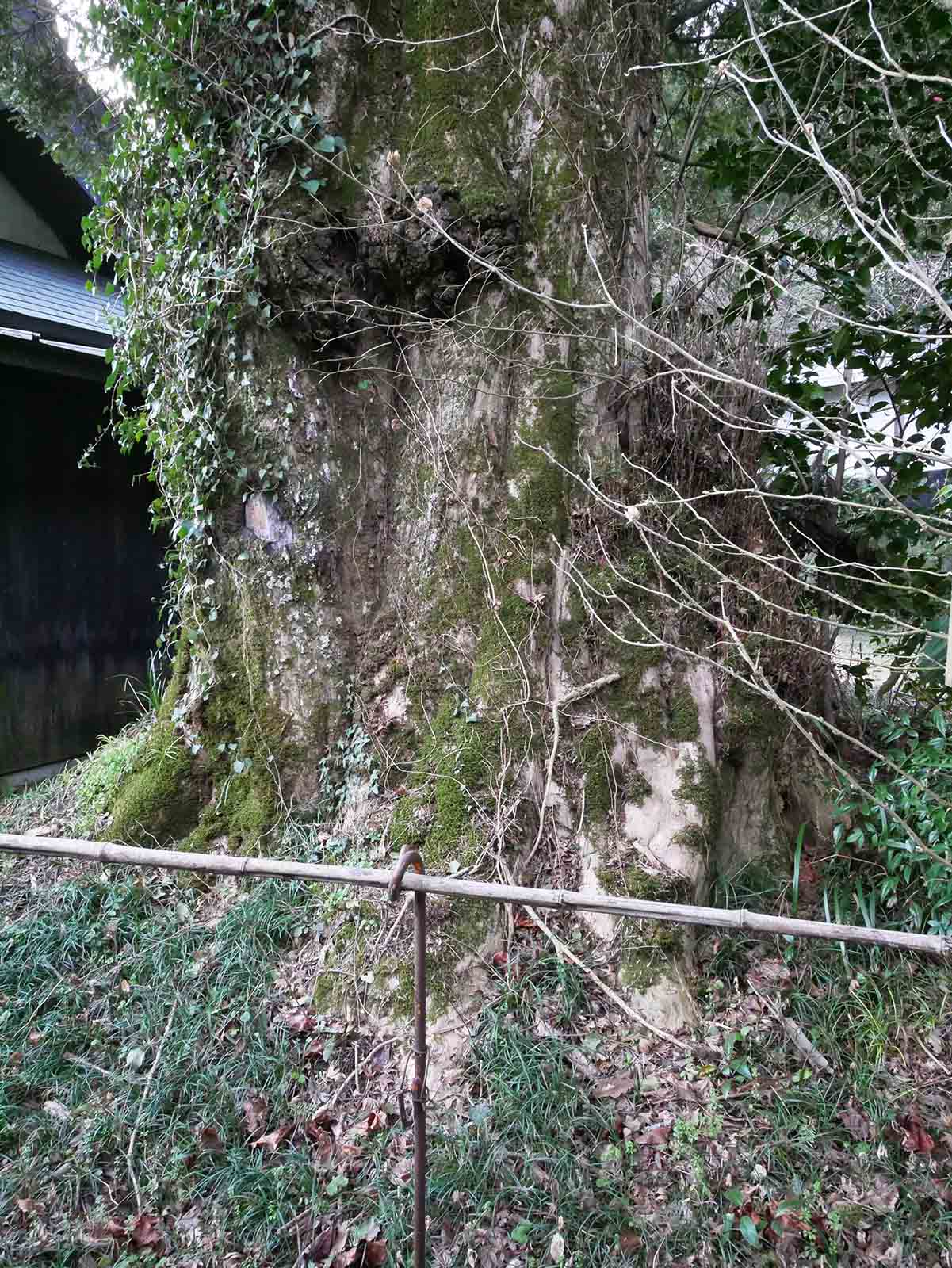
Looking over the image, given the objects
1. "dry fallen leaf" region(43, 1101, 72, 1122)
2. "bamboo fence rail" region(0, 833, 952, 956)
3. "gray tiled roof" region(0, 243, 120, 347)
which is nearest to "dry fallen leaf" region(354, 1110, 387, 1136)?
"dry fallen leaf" region(43, 1101, 72, 1122)

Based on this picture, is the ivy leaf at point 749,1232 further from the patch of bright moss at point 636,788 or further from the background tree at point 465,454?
the patch of bright moss at point 636,788

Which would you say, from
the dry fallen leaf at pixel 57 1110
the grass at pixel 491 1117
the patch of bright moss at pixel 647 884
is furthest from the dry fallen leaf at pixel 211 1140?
the patch of bright moss at pixel 647 884

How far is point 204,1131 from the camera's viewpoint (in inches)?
102

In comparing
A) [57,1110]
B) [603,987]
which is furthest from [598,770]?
[57,1110]

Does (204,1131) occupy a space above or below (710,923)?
below

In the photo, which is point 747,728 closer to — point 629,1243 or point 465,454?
point 465,454

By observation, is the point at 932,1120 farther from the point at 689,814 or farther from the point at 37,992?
the point at 37,992

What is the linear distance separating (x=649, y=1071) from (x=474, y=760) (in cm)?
127

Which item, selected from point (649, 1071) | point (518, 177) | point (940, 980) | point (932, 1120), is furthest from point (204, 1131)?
point (518, 177)

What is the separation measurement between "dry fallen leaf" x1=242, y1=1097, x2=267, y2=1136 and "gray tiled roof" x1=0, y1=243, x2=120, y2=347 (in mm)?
4012

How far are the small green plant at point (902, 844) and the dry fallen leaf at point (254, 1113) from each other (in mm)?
2298

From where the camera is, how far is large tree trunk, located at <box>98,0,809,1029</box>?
10.7ft

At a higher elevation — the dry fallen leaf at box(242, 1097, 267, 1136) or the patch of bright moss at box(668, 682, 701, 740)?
the patch of bright moss at box(668, 682, 701, 740)

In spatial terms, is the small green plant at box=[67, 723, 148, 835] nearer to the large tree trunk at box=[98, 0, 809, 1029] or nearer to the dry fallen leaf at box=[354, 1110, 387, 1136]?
the large tree trunk at box=[98, 0, 809, 1029]
